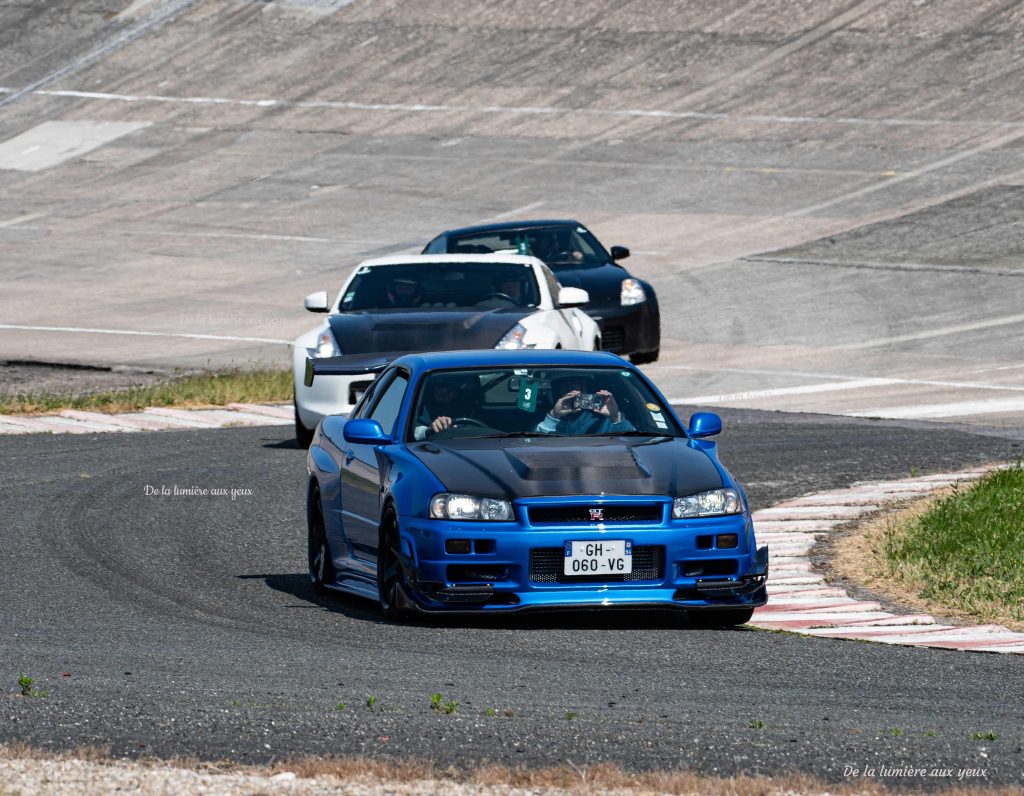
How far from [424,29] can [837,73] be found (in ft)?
39.9

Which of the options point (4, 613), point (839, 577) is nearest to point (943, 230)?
→ point (839, 577)

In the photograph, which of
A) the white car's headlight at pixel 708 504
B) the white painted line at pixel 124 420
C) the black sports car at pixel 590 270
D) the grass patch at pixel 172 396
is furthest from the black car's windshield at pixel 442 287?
the white car's headlight at pixel 708 504

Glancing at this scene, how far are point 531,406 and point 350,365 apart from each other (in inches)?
239

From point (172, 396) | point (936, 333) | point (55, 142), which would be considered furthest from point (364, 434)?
point (55, 142)

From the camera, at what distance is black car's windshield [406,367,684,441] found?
36.1 ft

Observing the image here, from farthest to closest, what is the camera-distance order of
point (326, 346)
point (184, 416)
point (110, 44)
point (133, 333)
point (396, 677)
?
point (110, 44), point (133, 333), point (184, 416), point (326, 346), point (396, 677)

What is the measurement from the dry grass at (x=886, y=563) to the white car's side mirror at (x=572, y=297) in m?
4.93

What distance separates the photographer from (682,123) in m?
43.8

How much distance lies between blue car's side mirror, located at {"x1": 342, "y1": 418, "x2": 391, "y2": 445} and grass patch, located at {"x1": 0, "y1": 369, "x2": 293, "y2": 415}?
9.92 m

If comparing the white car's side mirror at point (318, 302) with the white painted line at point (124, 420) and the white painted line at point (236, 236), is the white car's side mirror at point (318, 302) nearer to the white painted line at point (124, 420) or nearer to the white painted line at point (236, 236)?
the white painted line at point (124, 420)

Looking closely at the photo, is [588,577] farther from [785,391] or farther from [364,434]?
[785,391]

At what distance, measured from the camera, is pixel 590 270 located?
23391 millimetres

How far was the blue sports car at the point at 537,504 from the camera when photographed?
9867mm

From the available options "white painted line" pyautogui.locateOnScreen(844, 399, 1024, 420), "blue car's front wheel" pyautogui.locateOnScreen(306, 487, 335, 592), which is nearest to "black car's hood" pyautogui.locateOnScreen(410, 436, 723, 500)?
"blue car's front wheel" pyautogui.locateOnScreen(306, 487, 335, 592)
